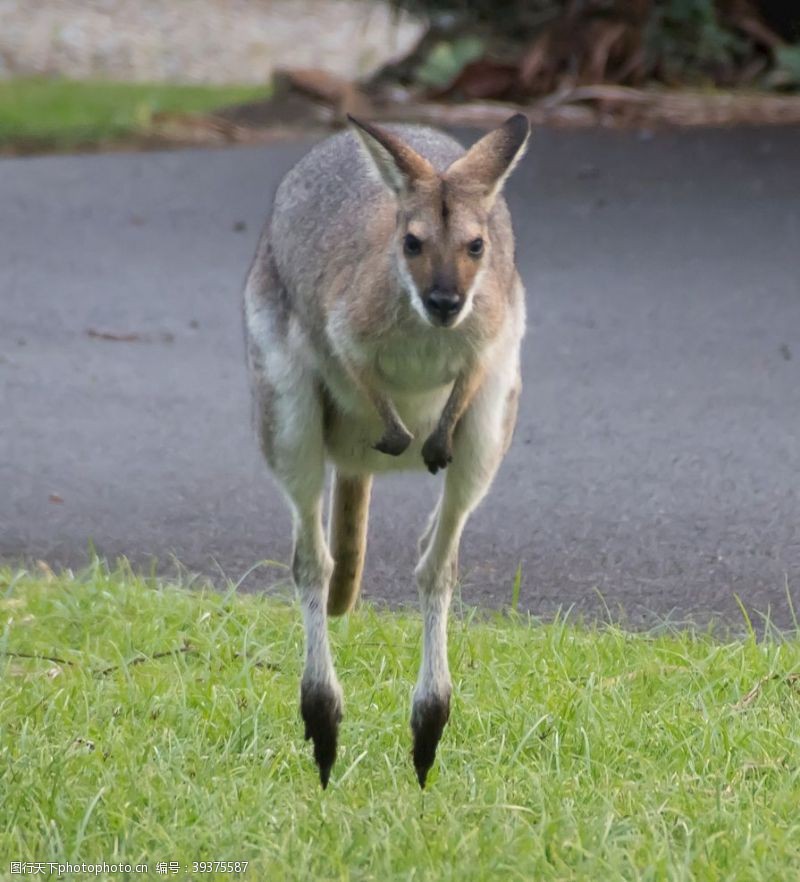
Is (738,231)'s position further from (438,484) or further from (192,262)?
(438,484)

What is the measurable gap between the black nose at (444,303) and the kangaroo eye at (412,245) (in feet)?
0.46

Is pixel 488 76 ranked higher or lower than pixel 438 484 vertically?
lower

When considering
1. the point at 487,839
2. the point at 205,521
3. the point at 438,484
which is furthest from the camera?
the point at 438,484

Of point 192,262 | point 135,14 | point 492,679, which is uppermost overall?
point 492,679

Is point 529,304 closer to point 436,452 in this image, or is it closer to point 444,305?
point 436,452

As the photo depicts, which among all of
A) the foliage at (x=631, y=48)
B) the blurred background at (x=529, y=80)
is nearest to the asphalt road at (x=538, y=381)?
the blurred background at (x=529, y=80)

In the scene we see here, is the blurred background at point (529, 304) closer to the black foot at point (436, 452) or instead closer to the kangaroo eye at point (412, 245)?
the black foot at point (436, 452)

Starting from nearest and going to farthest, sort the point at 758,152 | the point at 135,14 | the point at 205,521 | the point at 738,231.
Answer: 1. the point at 205,521
2. the point at 738,231
3. the point at 758,152
4. the point at 135,14

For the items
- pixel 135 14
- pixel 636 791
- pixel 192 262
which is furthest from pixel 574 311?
pixel 135 14

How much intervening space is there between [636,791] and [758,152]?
7.57 m

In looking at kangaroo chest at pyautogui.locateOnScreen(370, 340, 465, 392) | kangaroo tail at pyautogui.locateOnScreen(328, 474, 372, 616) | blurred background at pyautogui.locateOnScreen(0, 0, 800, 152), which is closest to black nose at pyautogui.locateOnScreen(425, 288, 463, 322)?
kangaroo chest at pyautogui.locateOnScreen(370, 340, 465, 392)

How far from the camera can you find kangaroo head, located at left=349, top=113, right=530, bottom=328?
3.52 m

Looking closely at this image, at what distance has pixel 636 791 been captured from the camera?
12.1ft

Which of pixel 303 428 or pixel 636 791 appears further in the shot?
pixel 303 428
